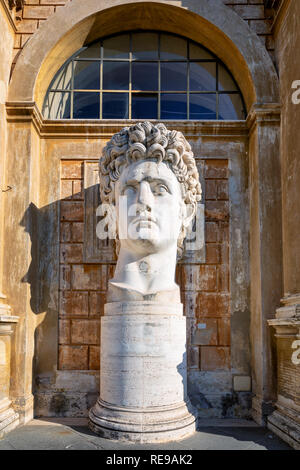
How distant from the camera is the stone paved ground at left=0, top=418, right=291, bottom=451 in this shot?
4.90m

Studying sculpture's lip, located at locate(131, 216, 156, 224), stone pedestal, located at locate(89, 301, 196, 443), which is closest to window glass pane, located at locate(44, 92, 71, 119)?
sculpture's lip, located at locate(131, 216, 156, 224)

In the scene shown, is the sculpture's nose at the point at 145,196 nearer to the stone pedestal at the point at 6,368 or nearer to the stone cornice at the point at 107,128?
the stone cornice at the point at 107,128

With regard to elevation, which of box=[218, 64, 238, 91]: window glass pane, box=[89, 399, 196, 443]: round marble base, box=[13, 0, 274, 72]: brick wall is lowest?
box=[89, 399, 196, 443]: round marble base

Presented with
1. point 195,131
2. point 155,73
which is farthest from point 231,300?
point 155,73

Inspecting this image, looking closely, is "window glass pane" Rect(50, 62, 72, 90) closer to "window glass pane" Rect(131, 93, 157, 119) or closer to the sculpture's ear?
"window glass pane" Rect(131, 93, 157, 119)

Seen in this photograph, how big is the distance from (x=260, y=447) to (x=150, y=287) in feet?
7.06

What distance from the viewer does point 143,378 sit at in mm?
5090

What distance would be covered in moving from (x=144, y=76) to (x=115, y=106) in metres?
0.71

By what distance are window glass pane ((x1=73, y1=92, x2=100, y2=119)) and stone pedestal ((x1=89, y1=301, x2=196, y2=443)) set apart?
3496 mm

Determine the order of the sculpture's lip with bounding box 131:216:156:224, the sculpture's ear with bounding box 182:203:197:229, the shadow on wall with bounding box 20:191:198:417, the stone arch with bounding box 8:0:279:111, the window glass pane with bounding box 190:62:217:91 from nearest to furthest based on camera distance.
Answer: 1. the sculpture's lip with bounding box 131:216:156:224
2. the sculpture's ear with bounding box 182:203:197:229
3. the shadow on wall with bounding box 20:191:198:417
4. the stone arch with bounding box 8:0:279:111
5. the window glass pane with bounding box 190:62:217:91

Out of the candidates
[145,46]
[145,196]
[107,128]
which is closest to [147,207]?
[145,196]

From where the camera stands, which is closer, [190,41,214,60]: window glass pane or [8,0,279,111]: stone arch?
[8,0,279,111]: stone arch

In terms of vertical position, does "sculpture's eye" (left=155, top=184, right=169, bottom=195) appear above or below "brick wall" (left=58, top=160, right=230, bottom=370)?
above
